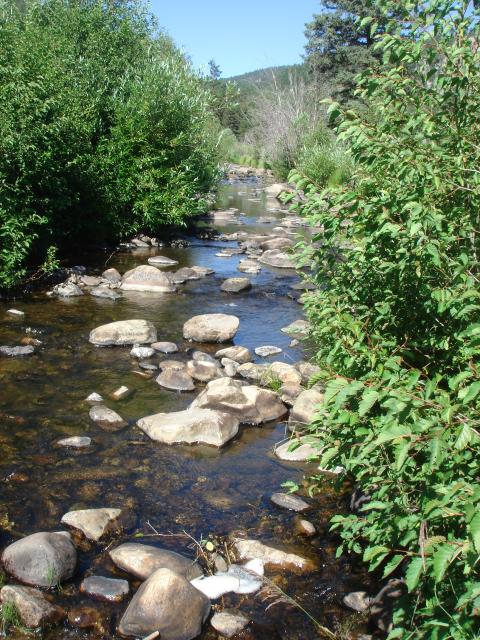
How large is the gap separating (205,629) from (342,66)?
49.5 metres

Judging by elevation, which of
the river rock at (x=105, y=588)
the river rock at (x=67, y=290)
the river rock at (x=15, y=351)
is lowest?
the river rock at (x=105, y=588)

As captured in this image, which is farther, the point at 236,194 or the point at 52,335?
the point at 236,194

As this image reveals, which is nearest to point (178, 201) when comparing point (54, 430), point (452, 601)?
point (54, 430)

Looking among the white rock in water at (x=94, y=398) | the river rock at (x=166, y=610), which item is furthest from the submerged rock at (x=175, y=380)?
the river rock at (x=166, y=610)

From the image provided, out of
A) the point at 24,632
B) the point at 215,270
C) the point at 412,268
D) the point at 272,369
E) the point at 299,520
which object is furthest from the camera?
the point at 215,270

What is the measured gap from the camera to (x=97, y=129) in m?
17.6

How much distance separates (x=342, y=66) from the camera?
48062 millimetres

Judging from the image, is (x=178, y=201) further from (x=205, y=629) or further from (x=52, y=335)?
(x=205, y=629)

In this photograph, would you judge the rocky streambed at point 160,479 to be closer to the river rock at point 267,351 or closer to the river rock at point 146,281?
the river rock at point 267,351

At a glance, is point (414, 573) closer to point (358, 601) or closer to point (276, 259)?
point (358, 601)

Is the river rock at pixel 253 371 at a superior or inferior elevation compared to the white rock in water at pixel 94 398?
inferior

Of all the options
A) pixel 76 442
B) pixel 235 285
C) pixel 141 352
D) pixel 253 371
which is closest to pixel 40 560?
pixel 76 442

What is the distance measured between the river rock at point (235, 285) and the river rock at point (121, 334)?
4.08 metres

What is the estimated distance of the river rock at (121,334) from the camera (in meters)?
10.6
